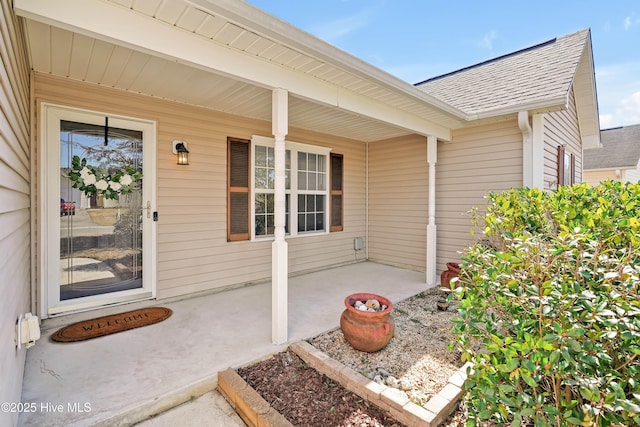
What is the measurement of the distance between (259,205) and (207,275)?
1.41 metres

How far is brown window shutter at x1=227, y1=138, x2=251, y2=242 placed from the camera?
461 cm

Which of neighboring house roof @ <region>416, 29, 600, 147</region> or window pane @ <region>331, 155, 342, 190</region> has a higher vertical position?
neighboring house roof @ <region>416, 29, 600, 147</region>

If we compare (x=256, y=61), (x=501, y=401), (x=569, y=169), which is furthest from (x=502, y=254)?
(x=569, y=169)

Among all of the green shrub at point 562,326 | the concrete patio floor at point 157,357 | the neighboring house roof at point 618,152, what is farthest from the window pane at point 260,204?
the neighboring house roof at point 618,152

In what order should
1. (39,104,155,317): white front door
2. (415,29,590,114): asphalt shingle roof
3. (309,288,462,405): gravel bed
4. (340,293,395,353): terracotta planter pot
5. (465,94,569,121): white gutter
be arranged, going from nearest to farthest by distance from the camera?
1. (309,288,462,405): gravel bed
2. (340,293,395,353): terracotta planter pot
3. (39,104,155,317): white front door
4. (465,94,569,121): white gutter
5. (415,29,590,114): asphalt shingle roof

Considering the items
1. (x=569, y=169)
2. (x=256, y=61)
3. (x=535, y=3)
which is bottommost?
(x=569, y=169)

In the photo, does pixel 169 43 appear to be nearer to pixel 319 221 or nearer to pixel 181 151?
pixel 181 151

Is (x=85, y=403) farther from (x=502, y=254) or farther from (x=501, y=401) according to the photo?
(x=502, y=254)

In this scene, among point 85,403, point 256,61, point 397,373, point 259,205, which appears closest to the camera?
point 85,403

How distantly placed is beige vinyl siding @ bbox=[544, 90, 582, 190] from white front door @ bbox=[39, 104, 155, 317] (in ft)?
19.7

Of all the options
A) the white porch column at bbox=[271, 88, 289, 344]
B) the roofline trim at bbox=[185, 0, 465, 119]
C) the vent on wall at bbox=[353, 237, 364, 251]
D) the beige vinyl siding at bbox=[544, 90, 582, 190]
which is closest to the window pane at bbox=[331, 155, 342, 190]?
the vent on wall at bbox=[353, 237, 364, 251]

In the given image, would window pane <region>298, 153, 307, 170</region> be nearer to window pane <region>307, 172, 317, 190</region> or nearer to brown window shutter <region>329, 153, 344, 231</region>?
window pane <region>307, 172, 317, 190</region>

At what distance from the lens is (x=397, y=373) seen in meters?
2.45

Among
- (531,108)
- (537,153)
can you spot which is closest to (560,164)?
(537,153)
